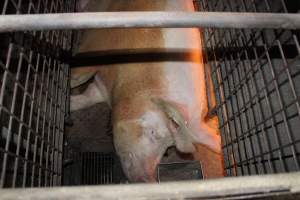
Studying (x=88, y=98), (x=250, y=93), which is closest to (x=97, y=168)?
(x=88, y=98)

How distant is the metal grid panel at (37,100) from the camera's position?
1.05 metres

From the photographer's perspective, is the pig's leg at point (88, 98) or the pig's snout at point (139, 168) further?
the pig's leg at point (88, 98)

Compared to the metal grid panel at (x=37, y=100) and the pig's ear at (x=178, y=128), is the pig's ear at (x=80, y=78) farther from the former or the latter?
the pig's ear at (x=178, y=128)

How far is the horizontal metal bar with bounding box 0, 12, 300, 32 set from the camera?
0.63 metres

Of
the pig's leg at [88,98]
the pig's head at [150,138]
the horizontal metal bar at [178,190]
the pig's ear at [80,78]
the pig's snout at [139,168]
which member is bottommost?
the horizontal metal bar at [178,190]

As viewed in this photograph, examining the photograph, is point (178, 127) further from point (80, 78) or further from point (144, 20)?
point (144, 20)

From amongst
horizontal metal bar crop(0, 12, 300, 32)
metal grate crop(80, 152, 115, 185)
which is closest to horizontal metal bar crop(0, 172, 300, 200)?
horizontal metal bar crop(0, 12, 300, 32)

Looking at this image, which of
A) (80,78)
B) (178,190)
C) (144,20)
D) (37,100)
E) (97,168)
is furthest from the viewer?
(97,168)

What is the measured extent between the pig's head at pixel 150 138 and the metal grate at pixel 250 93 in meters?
0.18

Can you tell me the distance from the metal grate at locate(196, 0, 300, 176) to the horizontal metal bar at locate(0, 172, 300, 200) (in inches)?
21.8

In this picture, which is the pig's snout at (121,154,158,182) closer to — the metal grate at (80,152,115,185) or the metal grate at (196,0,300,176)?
the metal grate at (196,0,300,176)

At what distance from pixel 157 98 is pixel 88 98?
526 mm

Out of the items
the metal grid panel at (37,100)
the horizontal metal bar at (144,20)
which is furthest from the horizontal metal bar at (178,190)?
the metal grid panel at (37,100)

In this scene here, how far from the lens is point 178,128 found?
1367mm
